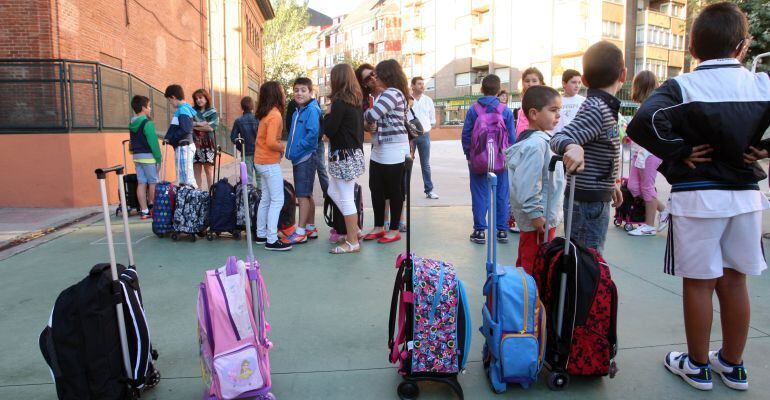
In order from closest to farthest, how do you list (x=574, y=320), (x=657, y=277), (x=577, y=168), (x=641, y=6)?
(x=577, y=168) → (x=574, y=320) → (x=657, y=277) → (x=641, y=6)

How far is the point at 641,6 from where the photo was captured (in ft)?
133

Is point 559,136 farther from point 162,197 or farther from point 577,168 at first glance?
point 162,197

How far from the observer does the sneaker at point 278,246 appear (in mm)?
5754

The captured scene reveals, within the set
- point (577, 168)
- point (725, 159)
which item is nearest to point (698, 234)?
point (725, 159)

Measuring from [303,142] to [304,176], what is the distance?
1.42ft

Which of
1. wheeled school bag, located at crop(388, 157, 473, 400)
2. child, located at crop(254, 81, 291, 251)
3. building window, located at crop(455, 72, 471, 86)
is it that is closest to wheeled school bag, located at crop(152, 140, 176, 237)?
child, located at crop(254, 81, 291, 251)

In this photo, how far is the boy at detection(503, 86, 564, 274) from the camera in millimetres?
3428

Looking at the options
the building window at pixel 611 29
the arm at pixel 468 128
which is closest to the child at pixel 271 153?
the arm at pixel 468 128

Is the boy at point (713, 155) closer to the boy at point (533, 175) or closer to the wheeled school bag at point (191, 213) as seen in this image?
the boy at point (533, 175)

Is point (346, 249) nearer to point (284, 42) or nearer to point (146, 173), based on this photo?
point (146, 173)

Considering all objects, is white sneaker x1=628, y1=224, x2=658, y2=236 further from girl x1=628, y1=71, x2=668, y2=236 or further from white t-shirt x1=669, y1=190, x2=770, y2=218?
white t-shirt x1=669, y1=190, x2=770, y2=218

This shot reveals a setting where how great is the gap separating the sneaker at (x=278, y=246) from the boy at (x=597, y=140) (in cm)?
333

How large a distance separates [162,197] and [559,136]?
491 cm

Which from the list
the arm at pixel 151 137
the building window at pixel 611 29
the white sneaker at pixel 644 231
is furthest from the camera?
the building window at pixel 611 29
